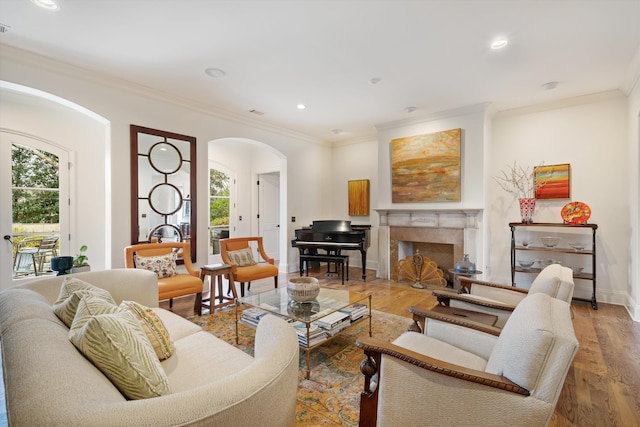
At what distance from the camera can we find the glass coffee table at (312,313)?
2.36 m

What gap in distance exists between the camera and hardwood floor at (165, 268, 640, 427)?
1866mm

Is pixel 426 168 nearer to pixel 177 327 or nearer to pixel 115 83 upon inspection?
pixel 177 327

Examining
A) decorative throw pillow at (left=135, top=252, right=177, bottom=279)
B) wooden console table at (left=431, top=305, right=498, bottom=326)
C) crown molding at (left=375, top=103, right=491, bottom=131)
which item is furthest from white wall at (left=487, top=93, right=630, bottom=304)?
decorative throw pillow at (left=135, top=252, right=177, bottom=279)

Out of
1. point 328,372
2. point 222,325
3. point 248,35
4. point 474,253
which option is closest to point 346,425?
point 328,372

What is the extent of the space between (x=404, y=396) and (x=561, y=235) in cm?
437

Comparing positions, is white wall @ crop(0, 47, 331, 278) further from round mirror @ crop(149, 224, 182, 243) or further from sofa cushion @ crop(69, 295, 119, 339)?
sofa cushion @ crop(69, 295, 119, 339)

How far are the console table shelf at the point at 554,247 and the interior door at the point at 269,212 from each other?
16.7 feet

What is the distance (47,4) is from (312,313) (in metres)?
3.21

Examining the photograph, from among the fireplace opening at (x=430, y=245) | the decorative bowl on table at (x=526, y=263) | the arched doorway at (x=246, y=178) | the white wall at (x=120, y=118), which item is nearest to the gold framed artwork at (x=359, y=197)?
the fireplace opening at (x=430, y=245)

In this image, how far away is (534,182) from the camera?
4.52m

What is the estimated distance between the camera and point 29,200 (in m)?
4.14

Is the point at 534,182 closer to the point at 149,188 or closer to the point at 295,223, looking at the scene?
the point at 295,223

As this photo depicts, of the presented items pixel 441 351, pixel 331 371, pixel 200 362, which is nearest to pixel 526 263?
pixel 441 351

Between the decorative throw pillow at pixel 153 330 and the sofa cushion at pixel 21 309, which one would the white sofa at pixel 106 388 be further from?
the decorative throw pillow at pixel 153 330
